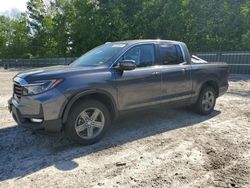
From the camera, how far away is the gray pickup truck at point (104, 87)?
4199 mm

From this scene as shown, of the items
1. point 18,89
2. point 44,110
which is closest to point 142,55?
point 44,110

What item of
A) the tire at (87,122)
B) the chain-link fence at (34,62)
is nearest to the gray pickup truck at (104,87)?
the tire at (87,122)

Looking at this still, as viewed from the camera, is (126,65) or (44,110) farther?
(126,65)

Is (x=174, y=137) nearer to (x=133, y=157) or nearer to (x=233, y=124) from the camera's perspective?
(x=133, y=157)

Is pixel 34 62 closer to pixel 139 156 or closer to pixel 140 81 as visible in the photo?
pixel 140 81

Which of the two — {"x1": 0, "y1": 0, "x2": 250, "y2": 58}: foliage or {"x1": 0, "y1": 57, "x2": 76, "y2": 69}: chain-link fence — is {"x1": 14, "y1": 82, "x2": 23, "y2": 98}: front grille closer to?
→ {"x1": 0, "y1": 0, "x2": 250, "y2": 58}: foliage

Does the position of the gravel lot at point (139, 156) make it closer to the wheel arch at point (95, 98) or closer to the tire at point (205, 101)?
the tire at point (205, 101)

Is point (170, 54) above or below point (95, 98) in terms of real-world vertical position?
above

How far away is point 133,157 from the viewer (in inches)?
164

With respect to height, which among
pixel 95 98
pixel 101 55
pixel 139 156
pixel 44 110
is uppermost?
pixel 101 55

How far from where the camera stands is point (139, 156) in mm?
4195

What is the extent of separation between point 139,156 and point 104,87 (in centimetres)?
134

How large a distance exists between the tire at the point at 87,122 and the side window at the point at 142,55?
3.65 ft

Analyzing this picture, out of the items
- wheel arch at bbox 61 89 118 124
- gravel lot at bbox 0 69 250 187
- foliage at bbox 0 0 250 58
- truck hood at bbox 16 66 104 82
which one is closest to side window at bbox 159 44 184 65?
gravel lot at bbox 0 69 250 187
